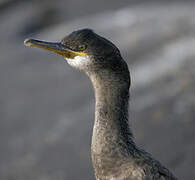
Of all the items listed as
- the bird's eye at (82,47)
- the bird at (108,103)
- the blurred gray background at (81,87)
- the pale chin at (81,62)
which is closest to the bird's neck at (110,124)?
the bird at (108,103)

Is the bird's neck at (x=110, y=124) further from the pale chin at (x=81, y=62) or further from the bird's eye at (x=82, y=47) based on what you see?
the bird's eye at (x=82, y=47)

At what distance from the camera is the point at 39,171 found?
225 inches

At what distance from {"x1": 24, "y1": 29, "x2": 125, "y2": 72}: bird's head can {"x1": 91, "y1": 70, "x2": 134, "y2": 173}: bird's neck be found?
157 mm

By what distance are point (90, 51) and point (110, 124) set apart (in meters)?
0.59

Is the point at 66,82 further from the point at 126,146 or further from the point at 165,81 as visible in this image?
Answer: the point at 126,146

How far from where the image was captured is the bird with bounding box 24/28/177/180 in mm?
3287

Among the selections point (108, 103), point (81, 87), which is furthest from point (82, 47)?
point (81, 87)

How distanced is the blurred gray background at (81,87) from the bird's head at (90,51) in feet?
8.51

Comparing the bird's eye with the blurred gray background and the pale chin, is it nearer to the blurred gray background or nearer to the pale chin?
the pale chin

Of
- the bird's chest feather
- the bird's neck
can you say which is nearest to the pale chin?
the bird's neck

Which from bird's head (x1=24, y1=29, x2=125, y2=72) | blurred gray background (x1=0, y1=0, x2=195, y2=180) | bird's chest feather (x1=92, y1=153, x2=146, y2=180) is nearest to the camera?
bird's head (x1=24, y1=29, x2=125, y2=72)

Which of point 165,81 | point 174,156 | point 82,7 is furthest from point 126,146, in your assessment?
point 82,7

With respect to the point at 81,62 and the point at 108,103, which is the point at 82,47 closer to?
the point at 81,62

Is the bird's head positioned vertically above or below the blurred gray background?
below
